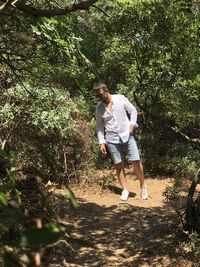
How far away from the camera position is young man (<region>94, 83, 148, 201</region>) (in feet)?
24.2

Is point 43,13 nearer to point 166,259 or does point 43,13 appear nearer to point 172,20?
point 166,259

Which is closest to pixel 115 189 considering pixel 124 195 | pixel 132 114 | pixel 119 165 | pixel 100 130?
pixel 124 195

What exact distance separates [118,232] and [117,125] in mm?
1827

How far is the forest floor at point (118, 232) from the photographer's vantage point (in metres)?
5.09

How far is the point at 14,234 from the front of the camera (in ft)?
13.6

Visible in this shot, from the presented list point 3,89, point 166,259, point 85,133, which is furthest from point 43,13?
point 85,133

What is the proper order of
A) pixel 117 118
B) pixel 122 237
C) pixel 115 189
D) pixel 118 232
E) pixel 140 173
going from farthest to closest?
pixel 115 189 < pixel 140 173 < pixel 117 118 < pixel 118 232 < pixel 122 237

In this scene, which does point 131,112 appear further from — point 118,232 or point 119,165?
point 118,232

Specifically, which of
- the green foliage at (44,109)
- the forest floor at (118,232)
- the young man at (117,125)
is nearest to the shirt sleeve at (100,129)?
the young man at (117,125)

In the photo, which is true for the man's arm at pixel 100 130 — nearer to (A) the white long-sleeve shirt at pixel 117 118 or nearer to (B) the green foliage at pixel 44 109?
(A) the white long-sleeve shirt at pixel 117 118

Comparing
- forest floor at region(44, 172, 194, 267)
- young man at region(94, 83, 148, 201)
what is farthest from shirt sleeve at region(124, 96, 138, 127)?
forest floor at region(44, 172, 194, 267)

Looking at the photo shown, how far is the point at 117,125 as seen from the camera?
740 cm

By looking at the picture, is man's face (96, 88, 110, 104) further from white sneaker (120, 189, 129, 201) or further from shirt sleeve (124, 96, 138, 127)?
white sneaker (120, 189, 129, 201)

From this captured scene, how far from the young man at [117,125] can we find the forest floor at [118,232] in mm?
544
